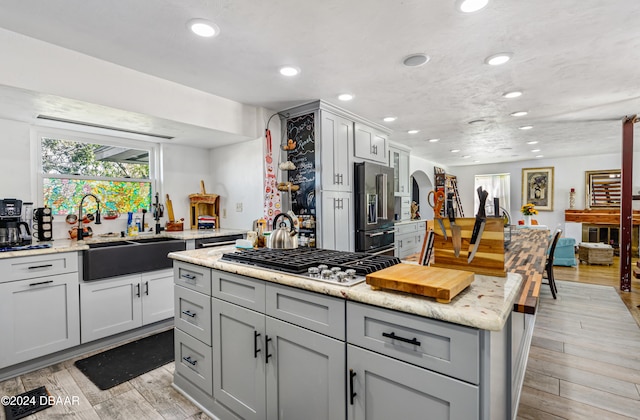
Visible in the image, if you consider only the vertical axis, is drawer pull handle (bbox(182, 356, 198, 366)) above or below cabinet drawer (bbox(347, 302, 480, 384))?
below

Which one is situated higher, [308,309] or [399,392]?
[308,309]

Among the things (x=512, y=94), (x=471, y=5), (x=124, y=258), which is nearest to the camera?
(x=471, y=5)

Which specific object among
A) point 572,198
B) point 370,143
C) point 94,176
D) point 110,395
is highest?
point 370,143

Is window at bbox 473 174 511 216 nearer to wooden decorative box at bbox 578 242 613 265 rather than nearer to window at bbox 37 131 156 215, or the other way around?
wooden decorative box at bbox 578 242 613 265

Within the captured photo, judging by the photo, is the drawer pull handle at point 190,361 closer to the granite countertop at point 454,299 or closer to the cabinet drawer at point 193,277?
the cabinet drawer at point 193,277

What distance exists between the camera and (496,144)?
584 centimetres

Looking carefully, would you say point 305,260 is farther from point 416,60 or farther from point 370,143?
point 370,143

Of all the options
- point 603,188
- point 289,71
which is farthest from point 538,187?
point 289,71

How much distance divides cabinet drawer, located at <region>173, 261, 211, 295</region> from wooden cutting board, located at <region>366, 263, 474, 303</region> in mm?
1066

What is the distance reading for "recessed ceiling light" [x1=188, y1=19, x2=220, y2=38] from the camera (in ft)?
6.06

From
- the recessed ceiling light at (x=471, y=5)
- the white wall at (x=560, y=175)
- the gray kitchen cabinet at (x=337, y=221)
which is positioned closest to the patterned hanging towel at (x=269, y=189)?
the gray kitchen cabinet at (x=337, y=221)

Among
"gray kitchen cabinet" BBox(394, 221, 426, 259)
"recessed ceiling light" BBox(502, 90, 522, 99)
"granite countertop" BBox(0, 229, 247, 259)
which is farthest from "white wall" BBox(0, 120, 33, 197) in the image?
"recessed ceiling light" BBox(502, 90, 522, 99)

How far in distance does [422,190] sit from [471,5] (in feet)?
22.6

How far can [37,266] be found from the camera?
233 cm
